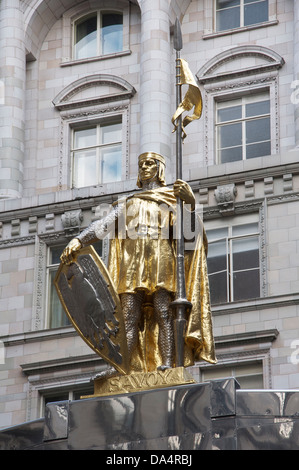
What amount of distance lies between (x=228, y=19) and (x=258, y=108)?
9.40 feet

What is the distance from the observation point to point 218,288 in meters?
32.5

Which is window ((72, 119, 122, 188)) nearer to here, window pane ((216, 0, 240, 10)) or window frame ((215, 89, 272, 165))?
window frame ((215, 89, 272, 165))

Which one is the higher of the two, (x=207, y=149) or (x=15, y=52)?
(x=15, y=52)

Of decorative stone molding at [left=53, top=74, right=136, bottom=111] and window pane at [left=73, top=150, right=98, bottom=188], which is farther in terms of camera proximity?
decorative stone molding at [left=53, top=74, right=136, bottom=111]

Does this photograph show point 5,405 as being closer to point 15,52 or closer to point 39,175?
point 39,175

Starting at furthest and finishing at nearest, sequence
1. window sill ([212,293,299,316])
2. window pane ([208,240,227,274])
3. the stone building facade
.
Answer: window pane ([208,240,227,274]), the stone building facade, window sill ([212,293,299,316])

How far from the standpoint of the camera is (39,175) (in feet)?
121

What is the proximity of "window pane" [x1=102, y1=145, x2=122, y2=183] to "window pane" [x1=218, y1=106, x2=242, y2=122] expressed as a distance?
8.75 ft

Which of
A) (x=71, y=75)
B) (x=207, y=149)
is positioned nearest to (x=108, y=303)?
(x=207, y=149)

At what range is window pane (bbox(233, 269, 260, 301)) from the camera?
32.3 meters

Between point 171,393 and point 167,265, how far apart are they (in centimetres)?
219

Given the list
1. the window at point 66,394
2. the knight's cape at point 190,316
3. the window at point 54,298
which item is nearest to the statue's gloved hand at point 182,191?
the knight's cape at point 190,316

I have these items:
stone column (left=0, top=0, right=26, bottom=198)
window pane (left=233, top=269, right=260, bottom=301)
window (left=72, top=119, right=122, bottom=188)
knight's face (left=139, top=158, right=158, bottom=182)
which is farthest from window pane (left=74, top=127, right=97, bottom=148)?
knight's face (left=139, top=158, right=158, bottom=182)

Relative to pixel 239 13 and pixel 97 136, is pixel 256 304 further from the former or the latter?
pixel 239 13
